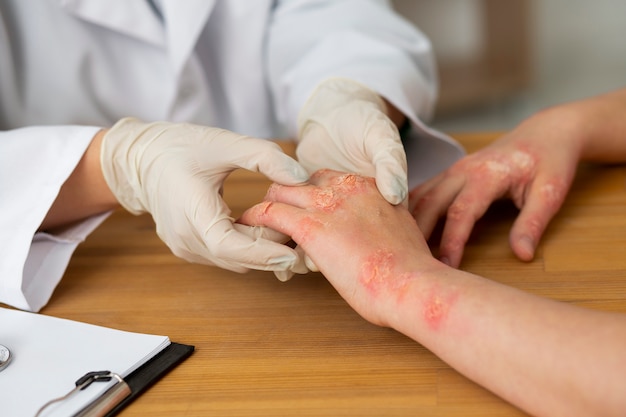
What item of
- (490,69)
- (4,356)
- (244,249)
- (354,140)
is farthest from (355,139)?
(490,69)

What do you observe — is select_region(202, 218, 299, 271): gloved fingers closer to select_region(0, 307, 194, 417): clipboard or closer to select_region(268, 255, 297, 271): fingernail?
select_region(268, 255, 297, 271): fingernail

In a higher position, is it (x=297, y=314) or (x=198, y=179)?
(x=198, y=179)

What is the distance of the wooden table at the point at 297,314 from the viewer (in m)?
0.66

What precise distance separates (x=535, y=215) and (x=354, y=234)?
0.28 metres

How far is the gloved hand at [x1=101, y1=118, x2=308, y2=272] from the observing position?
0.80 meters

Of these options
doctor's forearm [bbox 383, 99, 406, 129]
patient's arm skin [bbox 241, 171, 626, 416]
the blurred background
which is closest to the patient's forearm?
patient's arm skin [bbox 241, 171, 626, 416]

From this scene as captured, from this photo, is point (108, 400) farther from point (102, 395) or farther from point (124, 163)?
point (124, 163)

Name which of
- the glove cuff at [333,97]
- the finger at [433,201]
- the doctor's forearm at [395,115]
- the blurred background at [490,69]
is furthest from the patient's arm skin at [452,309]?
the blurred background at [490,69]

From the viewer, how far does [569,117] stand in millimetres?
1045

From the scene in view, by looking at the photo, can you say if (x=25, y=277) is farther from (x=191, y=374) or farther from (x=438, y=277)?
(x=438, y=277)

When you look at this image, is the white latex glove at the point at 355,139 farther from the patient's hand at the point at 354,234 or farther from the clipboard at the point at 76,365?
the clipboard at the point at 76,365

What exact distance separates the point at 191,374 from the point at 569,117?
64 centimetres

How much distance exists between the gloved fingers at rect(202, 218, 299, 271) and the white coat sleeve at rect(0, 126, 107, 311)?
9.0 inches

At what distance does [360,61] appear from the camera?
122 cm
